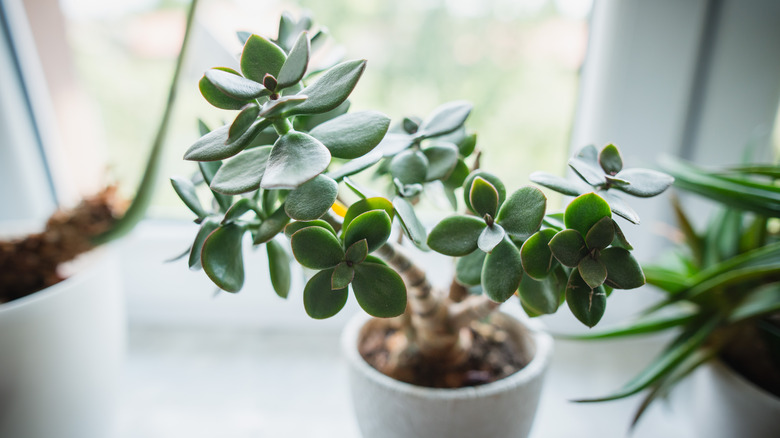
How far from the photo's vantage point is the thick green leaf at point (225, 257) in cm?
30

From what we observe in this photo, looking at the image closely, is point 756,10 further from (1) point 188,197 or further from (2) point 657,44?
(1) point 188,197

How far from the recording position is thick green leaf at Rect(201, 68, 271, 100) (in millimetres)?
251

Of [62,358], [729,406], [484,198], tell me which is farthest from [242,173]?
[729,406]

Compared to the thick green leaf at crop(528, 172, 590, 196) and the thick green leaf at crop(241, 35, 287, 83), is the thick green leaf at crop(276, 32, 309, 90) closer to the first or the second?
the thick green leaf at crop(241, 35, 287, 83)

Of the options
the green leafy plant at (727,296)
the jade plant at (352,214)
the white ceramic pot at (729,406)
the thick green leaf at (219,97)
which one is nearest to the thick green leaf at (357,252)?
the jade plant at (352,214)

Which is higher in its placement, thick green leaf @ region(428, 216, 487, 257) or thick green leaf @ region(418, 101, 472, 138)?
thick green leaf @ region(418, 101, 472, 138)

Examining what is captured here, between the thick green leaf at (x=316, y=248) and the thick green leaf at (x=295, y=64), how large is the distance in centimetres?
8

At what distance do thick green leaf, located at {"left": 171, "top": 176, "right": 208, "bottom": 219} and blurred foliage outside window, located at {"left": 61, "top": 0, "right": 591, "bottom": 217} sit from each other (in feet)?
1.33

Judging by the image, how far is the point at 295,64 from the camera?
0.26 meters

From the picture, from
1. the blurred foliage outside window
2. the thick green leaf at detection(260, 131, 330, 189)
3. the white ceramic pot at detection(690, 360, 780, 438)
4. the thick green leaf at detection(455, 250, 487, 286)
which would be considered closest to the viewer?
the thick green leaf at detection(260, 131, 330, 189)

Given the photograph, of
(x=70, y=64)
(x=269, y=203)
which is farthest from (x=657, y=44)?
(x=70, y=64)

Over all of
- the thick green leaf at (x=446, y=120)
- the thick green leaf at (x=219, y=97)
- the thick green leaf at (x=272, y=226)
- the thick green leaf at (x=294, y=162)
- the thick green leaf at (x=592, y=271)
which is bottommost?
the thick green leaf at (x=592, y=271)

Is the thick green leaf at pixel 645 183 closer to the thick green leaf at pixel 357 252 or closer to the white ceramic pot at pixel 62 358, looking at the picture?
the thick green leaf at pixel 357 252

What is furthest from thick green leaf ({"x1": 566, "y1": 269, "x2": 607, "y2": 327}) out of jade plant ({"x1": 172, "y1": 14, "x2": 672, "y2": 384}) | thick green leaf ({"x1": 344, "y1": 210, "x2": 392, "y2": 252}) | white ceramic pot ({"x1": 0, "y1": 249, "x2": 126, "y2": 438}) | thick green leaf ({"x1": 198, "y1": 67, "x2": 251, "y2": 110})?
white ceramic pot ({"x1": 0, "y1": 249, "x2": 126, "y2": 438})
